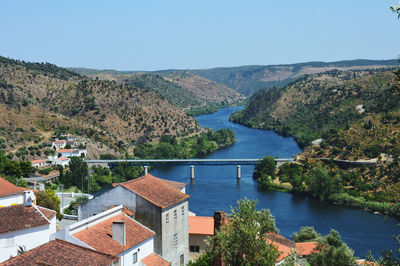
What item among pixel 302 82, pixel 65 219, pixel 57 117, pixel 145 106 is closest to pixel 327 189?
pixel 65 219

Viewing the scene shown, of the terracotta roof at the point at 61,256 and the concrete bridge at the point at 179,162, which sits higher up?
the terracotta roof at the point at 61,256

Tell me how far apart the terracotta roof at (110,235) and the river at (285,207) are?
2500cm

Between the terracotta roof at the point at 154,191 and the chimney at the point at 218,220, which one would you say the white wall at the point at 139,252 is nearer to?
the terracotta roof at the point at 154,191

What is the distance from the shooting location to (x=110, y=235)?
19203mm

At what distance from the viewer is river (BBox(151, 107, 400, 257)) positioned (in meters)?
45.6

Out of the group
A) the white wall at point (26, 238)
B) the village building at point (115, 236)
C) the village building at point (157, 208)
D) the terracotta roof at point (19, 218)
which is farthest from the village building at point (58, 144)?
the village building at point (115, 236)

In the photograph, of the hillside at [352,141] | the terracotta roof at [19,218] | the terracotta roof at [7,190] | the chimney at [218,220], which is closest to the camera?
the chimney at [218,220]

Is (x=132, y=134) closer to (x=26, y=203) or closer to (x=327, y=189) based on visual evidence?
(x=327, y=189)

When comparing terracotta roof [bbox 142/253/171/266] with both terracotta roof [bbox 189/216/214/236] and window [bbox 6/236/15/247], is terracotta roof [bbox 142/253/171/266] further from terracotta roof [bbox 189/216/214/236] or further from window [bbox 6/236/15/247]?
terracotta roof [bbox 189/216/214/236]

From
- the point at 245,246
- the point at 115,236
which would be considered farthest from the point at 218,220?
the point at 115,236

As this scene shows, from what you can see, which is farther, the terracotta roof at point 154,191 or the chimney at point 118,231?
the terracotta roof at point 154,191

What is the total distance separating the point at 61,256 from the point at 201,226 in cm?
1354

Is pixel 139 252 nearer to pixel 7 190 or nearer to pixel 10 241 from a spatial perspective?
pixel 10 241

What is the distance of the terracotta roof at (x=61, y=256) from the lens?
598 inches
